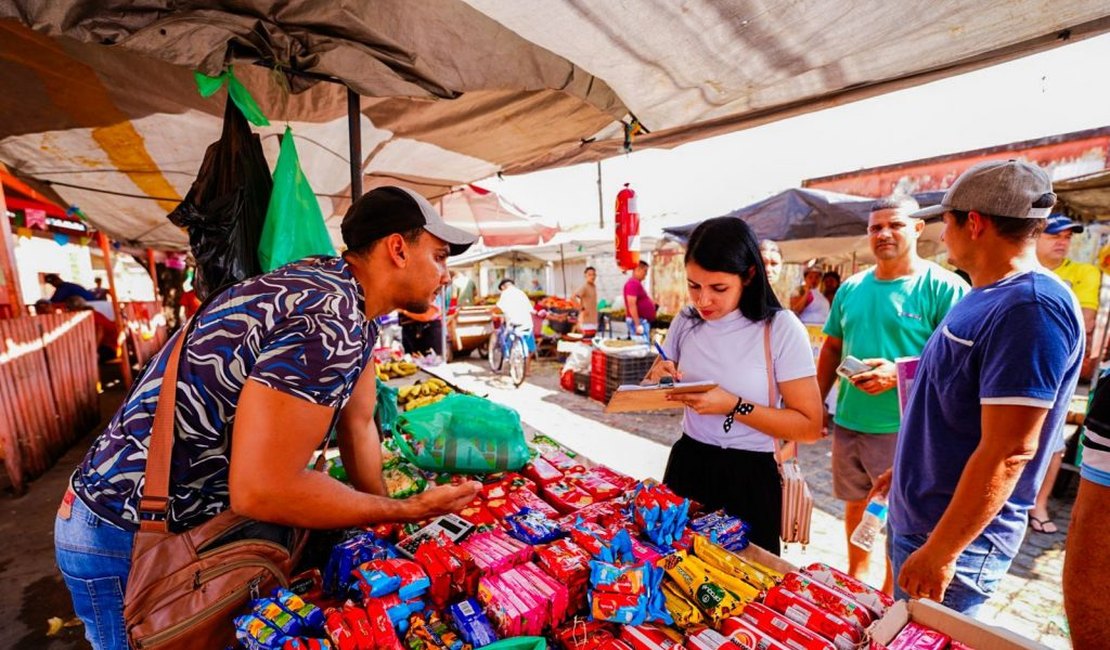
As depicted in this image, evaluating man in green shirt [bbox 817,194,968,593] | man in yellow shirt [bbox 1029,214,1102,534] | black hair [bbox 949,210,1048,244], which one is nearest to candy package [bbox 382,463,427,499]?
man in green shirt [bbox 817,194,968,593]

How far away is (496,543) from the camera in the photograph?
158cm

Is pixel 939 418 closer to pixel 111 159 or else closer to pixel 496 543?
pixel 496 543

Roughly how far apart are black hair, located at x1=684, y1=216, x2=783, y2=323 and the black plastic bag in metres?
2.26

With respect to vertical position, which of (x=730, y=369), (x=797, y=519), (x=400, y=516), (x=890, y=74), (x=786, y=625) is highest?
(x=890, y=74)

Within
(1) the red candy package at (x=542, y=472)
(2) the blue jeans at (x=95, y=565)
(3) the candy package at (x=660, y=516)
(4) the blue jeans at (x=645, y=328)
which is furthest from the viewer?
(4) the blue jeans at (x=645, y=328)

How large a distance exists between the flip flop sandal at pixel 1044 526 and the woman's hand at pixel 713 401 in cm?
420

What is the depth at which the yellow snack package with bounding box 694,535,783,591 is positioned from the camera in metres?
1.41

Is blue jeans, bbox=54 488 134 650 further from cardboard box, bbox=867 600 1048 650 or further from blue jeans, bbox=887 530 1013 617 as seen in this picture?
blue jeans, bbox=887 530 1013 617

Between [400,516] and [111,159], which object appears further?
[111,159]

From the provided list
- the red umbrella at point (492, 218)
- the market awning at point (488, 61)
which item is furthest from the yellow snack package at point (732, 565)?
the red umbrella at point (492, 218)

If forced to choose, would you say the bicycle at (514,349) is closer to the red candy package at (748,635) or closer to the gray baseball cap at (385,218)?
the gray baseball cap at (385,218)

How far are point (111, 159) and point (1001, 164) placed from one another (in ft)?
18.4

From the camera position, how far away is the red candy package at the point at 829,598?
1228mm

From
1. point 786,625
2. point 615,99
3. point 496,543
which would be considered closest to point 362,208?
point 496,543
